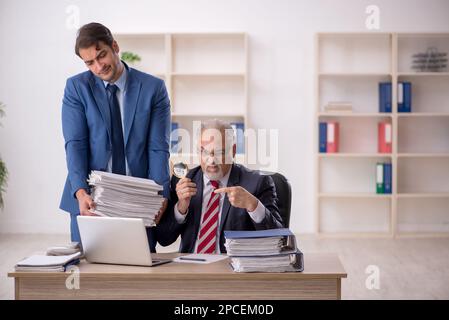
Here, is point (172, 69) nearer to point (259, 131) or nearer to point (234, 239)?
point (259, 131)

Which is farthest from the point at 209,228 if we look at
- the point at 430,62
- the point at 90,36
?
the point at 430,62

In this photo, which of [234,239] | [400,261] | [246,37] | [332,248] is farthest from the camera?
[246,37]

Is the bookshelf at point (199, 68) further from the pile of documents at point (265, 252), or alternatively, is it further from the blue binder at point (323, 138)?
the pile of documents at point (265, 252)

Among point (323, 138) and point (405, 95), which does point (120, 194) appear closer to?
Result: point (323, 138)

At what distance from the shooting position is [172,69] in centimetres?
683

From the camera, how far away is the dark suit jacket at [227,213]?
99.2 inches

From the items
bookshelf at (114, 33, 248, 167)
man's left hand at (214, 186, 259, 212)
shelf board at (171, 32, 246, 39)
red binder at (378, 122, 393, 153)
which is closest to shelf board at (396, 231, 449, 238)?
red binder at (378, 122, 393, 153)

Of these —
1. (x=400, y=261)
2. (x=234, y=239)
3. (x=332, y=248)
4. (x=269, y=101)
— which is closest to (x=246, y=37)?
(x=269, y=101)

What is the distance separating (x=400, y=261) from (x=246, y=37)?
259 cm

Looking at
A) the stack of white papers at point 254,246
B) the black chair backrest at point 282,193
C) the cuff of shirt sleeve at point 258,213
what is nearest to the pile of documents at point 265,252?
the stack of white papers at point 254,246

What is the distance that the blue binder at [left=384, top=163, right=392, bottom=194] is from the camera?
661 cm

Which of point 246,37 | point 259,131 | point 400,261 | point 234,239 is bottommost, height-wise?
point 400,261

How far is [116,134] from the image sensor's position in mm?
2672

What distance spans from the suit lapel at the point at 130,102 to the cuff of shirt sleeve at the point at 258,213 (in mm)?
621
